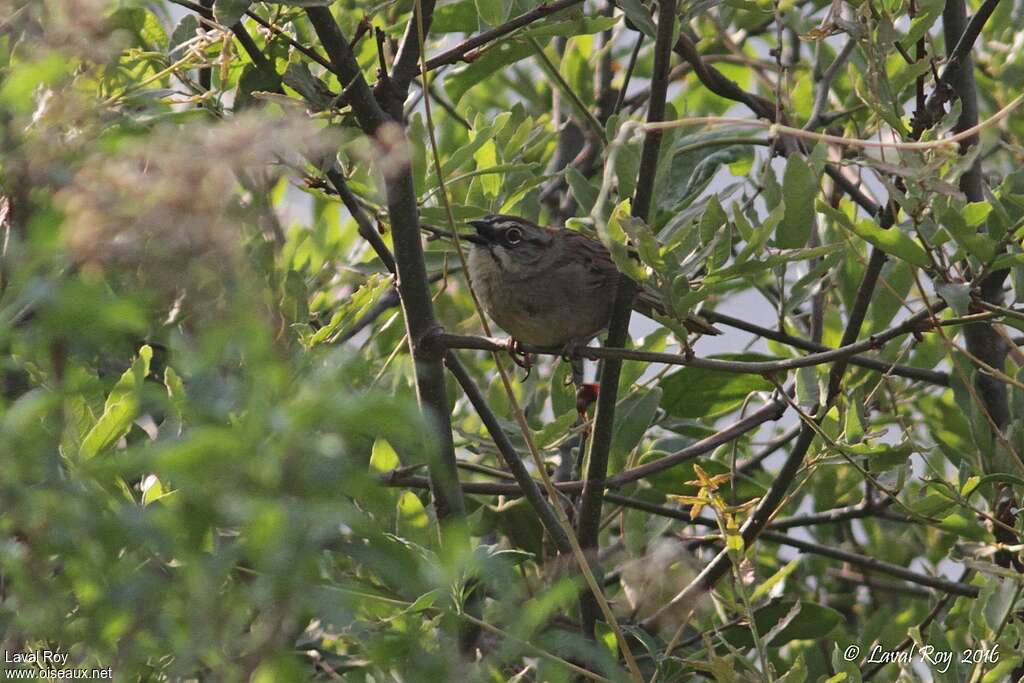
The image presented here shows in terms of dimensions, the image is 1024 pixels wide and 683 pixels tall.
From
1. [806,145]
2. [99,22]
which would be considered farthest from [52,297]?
[806,145]

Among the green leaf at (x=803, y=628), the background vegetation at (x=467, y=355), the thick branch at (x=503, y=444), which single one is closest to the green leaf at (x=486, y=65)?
the background vegetation at (x=467, y=355)

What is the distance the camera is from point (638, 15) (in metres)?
3.23

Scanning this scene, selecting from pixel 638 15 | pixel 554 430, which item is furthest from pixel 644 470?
pixel 638 15

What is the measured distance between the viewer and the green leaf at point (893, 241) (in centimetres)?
295

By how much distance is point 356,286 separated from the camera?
4508 mm

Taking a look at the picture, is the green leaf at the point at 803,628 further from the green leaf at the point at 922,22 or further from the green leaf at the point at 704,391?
the green leaf at the point at 922,22

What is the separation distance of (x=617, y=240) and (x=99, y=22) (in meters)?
1.15

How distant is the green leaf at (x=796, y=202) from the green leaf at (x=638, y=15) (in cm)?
46

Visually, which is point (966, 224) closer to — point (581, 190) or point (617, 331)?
point (617, 331)

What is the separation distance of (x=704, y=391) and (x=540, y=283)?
72cm

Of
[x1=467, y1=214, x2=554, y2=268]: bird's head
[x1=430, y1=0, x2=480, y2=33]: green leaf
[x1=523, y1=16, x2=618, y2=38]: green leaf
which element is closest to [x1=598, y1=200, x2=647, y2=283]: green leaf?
[x1=523, y1=16, x2=618, y2=38]: green leaf

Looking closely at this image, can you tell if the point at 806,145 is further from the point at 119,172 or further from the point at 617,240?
the point at 119,172

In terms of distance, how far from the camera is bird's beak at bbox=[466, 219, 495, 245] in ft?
15.4

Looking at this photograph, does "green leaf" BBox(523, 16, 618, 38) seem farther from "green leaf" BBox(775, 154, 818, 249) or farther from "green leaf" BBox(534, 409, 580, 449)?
"green leaf" BBox(534, 409, 580, 449)
